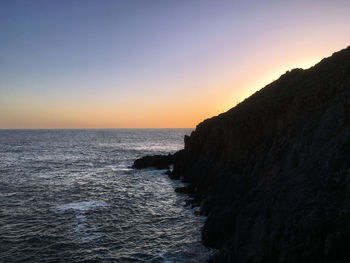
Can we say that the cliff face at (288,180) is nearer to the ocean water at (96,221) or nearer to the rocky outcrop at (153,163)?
the ocean water at (96,221)

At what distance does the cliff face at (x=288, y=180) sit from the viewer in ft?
43.0

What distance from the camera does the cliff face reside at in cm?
1310

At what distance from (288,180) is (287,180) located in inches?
5.0

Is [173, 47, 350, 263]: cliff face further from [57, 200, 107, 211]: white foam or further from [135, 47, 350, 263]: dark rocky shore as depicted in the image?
[57, 200, 107, 211]: white foam

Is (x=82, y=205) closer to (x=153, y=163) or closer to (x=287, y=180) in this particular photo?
(x=287, y=180)

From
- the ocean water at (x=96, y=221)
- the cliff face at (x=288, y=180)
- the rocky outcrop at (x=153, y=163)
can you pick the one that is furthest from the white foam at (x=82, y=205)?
the rocky outcrop at (x=153, y=163)

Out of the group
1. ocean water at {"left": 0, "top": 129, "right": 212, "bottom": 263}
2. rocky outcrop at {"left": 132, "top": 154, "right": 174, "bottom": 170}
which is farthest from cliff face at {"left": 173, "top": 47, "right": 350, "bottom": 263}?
rocky outcrop at {"left": 132, "top": 154, "right": 174, "bottom": 170}

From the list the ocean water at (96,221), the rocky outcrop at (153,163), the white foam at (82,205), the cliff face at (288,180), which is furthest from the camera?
the rocky outcrop at (153,163)

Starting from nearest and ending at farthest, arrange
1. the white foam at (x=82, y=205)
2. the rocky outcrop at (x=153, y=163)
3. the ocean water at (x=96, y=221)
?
the ocean water at (x=96, y=221), the white foam at (x=82, y=205), the rocky outcrop at (x=153, y=163)

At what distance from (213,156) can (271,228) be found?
27686mm

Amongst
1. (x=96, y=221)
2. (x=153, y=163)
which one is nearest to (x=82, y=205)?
(x=96, y=221)

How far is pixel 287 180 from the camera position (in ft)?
60.6

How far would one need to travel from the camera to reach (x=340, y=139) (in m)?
16.8

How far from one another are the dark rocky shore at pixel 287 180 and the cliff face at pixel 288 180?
44 mm
